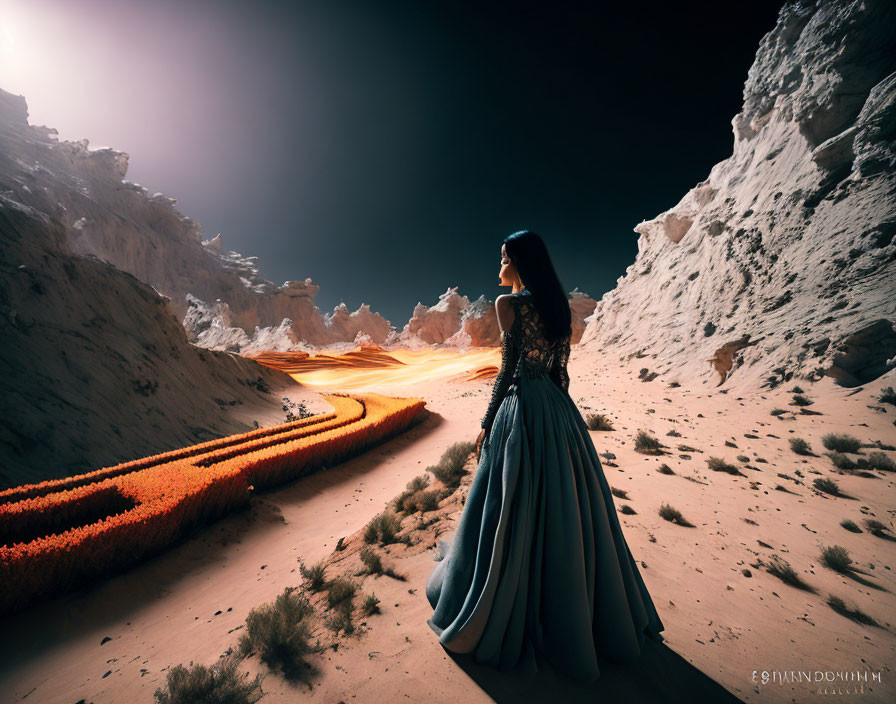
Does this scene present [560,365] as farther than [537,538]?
Yes

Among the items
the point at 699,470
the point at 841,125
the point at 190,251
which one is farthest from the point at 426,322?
the point at 699,470

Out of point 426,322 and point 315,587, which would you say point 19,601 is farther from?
point 426,322

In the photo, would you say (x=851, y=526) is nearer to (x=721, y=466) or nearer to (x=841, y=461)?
(x=721, y=466)

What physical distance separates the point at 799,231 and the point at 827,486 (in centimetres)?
1204

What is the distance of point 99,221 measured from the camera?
1526 inches

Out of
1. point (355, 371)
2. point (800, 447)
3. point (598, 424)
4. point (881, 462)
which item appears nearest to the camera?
point (881, 462)

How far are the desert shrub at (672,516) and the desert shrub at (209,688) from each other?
15.1 feet

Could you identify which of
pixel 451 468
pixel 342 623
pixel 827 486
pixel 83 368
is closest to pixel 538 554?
pixel 342 623

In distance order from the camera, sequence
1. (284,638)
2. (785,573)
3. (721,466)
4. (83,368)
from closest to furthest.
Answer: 1. (284,638)
2. (785,573)
3. (721,466)
4. (83,368)

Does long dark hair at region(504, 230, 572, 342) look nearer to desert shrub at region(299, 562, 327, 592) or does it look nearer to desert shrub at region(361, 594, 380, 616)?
desert shrub at region(361, 594, 380, 616)

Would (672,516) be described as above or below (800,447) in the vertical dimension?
below

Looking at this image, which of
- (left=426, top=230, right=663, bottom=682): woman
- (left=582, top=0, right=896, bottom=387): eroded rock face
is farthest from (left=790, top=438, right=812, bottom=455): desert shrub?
(left=426, top=230, right=663, bottom=682): woman

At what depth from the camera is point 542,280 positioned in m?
2.34

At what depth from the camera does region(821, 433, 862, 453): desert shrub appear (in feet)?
18.9
